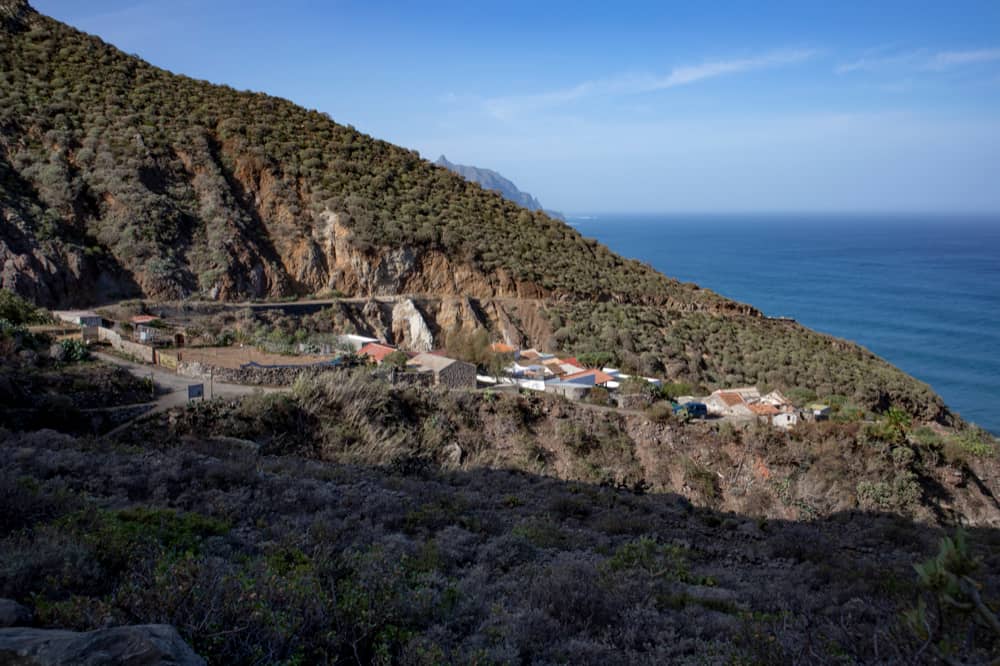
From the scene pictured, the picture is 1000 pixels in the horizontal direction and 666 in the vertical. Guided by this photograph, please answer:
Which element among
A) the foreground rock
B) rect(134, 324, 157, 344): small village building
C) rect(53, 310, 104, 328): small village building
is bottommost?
rect(134, 324, 157, 344): small village building

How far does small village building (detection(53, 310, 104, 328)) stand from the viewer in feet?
68.0

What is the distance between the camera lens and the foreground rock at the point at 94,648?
305cm

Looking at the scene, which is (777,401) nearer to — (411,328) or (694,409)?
(694,409)

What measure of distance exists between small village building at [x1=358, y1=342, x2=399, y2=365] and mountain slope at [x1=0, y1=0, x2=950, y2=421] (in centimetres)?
631

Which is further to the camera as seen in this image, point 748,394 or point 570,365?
point 570,365

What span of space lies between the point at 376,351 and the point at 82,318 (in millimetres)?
9323

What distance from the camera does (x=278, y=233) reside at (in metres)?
31.8

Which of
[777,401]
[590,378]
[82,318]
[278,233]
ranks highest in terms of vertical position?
[278,233]

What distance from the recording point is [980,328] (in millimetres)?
61500

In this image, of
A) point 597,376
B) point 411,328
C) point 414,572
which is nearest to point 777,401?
point 597,376

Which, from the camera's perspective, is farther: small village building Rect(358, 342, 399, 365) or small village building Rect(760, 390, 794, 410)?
small village building Rect(358, 342, 399, 365)

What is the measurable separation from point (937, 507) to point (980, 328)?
2232 inches

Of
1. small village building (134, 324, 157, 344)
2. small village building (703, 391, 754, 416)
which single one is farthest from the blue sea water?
small village building (134, 324, 157, 344)

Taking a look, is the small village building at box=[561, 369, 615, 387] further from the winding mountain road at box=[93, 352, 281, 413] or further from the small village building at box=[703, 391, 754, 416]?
the winding mountain road at box=[93, 352, 281, 413]
